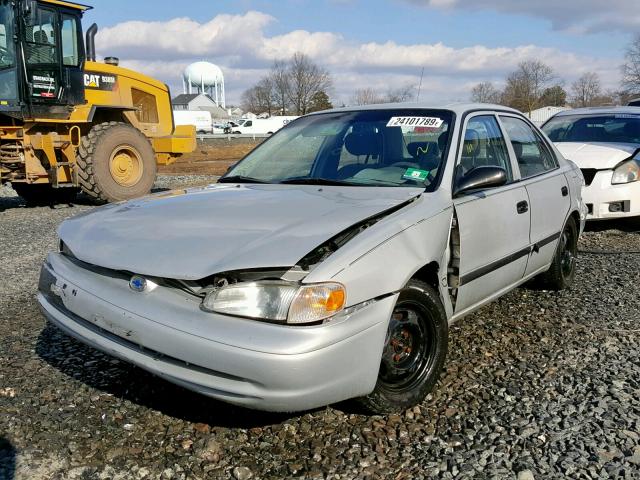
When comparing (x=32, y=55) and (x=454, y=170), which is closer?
(x=454, y=170)

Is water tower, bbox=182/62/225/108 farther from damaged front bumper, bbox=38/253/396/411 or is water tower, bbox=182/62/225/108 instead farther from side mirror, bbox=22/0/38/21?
damaged front bumper, bbox=38/253/396/411

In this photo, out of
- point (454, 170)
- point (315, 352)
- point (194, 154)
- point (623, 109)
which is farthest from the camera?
point (194, 154)

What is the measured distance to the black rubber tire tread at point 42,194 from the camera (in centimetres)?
1085

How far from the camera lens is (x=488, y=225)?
11.7 ft

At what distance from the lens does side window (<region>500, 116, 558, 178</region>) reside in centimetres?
436

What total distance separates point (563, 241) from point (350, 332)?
3.09 m

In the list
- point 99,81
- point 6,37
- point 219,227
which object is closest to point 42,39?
point 6,37

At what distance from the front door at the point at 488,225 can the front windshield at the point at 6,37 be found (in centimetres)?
797

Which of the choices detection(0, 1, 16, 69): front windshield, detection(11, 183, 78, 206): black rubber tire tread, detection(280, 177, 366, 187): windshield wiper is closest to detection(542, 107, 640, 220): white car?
detection(280, 177, 366, 187): windshield wiper

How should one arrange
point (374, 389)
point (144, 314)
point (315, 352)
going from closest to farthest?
point (315, 352) → point (144, 314) → point (374, 389)

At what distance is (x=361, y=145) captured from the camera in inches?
155

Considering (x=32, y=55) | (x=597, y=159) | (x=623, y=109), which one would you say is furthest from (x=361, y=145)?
(x=32, y=55)

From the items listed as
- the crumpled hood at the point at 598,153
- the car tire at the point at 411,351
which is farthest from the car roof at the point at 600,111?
the car tire at the point at 411,351

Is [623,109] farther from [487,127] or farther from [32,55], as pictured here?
[32,55]
